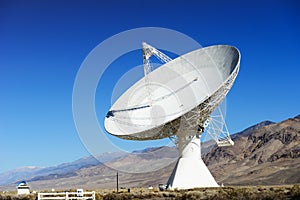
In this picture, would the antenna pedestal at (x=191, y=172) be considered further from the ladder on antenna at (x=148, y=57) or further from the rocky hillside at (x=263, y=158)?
the rocky hillside at (x=263, y=158)

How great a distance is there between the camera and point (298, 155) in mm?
115875

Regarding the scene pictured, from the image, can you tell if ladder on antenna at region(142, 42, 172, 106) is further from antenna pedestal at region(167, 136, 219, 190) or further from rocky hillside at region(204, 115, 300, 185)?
rocky hillside at region(204, 115, 300, 185)

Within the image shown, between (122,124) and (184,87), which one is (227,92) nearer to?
(184,87)

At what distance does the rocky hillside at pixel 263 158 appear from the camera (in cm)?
9894

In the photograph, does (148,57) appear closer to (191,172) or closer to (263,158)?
(191,172)

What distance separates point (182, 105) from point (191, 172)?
5527mm

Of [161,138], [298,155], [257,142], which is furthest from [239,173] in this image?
[161,138]

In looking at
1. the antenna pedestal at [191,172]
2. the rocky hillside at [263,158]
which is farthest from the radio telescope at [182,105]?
the rocky hillside at [263,158]

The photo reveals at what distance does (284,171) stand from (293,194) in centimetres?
7474

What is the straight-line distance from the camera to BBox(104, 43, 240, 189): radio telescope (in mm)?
33312

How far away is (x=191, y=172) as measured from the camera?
3478 cm

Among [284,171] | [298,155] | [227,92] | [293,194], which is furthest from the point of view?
[298,155]

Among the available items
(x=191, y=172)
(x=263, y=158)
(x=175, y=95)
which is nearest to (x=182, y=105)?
(x=175, y=95)

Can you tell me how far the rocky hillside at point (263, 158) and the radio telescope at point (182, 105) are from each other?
188 ft
